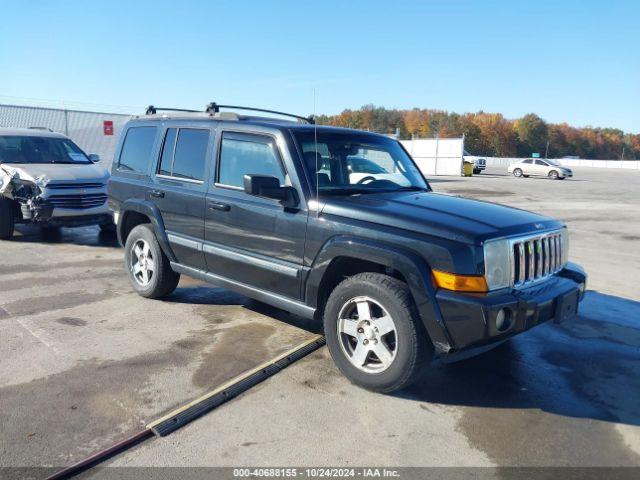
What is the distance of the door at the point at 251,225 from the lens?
14.0 ft

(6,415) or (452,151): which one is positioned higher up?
(452,151)

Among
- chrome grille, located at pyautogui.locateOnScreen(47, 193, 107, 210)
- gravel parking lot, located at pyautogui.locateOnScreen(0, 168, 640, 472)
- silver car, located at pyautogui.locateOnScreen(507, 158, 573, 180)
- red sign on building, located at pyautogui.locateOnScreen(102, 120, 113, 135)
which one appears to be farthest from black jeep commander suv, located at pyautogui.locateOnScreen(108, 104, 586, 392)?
silver car, located at pyautogui.locateOnScreen(507, 158, 573, 180)

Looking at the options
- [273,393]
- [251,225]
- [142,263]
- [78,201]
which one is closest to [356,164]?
[251,225]

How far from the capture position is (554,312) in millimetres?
3770

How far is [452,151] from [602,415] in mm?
34873

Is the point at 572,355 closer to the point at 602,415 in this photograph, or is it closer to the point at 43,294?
the point at 602,415

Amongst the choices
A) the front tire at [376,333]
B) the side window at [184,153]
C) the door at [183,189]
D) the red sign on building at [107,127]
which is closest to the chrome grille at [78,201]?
the door at [183,189]

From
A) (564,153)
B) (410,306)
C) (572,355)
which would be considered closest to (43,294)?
(410,306)

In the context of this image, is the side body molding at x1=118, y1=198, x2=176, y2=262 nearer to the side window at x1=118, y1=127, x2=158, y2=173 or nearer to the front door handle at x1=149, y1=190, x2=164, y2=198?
the front door handle at x1=149, y1=190, x2=164, y2=198

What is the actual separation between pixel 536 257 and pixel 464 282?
84cm

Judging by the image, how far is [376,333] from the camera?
3738 millimetres

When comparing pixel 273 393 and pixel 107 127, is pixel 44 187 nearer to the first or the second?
pixel 273 393

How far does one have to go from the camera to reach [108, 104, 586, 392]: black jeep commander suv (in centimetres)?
345

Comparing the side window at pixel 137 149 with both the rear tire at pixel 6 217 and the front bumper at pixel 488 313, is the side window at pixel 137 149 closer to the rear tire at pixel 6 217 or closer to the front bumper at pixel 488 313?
the front bumper at pixel 488 313
